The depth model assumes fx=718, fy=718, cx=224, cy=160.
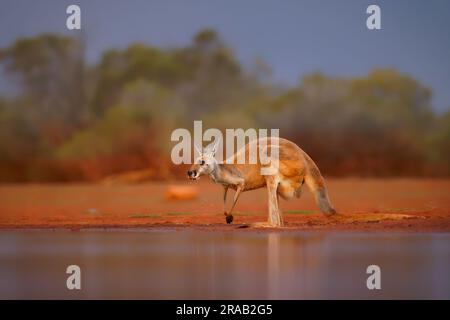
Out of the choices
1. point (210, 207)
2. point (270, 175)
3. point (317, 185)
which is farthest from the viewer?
point (210, 207)

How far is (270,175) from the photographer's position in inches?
434

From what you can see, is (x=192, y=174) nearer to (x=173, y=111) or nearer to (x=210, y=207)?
(x=210, y=207)

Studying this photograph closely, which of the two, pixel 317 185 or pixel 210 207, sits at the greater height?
pixel 317 185

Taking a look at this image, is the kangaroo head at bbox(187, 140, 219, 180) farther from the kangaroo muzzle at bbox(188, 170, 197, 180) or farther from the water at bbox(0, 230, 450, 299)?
the water at bbox(0, 230, 450, 299)

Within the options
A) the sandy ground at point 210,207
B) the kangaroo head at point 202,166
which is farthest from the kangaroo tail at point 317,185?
the kangaroo head at point 202,166

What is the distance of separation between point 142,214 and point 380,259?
7200 mm

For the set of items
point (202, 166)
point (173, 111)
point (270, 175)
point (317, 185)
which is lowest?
point (317, 185)

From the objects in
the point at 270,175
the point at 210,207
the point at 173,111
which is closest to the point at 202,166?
the point at 270,175

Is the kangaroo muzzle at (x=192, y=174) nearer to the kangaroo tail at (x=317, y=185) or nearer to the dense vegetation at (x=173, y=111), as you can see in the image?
the kangaroo tail at (x=317, y=185)

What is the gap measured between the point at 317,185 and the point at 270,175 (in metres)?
1.07

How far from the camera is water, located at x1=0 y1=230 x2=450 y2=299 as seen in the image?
6195 millimetres

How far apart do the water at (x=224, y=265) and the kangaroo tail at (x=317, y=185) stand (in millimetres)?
1503

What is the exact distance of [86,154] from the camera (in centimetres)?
2503

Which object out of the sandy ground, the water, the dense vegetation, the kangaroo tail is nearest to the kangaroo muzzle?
the water
